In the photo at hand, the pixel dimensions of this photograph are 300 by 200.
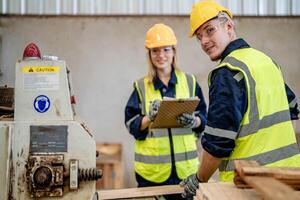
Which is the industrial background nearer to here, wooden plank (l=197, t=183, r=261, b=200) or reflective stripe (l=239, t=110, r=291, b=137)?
reflective stripe (l=239, t=110, r=291, b=137)

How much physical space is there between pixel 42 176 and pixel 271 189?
718mm

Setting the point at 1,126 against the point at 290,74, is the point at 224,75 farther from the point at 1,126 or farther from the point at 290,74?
the point at 290,74

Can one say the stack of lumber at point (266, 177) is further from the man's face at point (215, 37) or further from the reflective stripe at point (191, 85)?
the reflective stripe at point (191, 85)

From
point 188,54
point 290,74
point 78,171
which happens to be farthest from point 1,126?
point 290,74

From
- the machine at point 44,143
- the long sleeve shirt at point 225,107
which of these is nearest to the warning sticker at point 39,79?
the machine at point 44,143

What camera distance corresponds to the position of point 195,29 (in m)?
1.53

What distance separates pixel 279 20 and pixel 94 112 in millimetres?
1911

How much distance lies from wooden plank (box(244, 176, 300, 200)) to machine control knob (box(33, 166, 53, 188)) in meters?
0.62

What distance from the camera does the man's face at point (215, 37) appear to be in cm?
148

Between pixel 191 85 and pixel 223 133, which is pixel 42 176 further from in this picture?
pixel 191 85

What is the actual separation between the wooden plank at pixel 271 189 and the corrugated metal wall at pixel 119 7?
272 centimetres

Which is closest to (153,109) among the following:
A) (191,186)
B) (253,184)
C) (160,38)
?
(160,38)

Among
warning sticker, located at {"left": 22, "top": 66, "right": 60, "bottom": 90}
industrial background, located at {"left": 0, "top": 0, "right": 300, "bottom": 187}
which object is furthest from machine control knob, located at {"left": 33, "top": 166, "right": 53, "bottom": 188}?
→ industrial background, located at {"left": 0, "top": 0, "right": 300, "bottom": 187}

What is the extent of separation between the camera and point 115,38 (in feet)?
11.4
